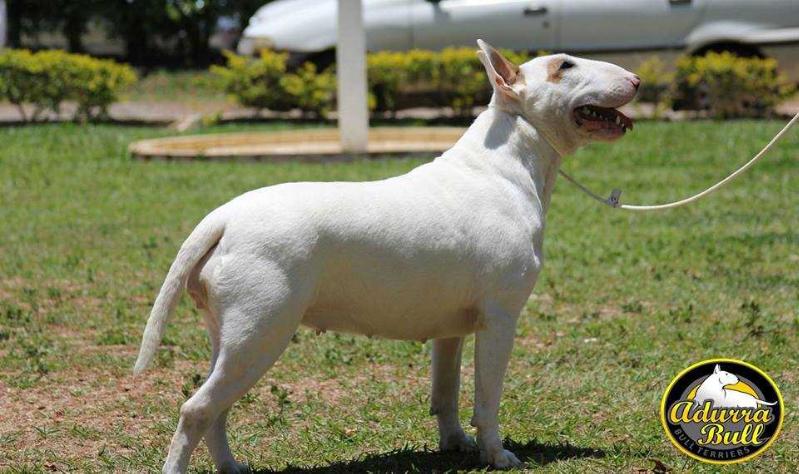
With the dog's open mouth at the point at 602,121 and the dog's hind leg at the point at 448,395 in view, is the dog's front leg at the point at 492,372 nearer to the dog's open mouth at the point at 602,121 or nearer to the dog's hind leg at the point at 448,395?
the dog's hind leg at the point at 448,395

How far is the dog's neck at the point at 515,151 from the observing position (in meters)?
4.67

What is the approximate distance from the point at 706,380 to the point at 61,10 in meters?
22.0

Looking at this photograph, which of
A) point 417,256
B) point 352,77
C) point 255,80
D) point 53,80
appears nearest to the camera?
point 417,256

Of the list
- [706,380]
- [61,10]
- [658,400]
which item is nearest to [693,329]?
[658,400]

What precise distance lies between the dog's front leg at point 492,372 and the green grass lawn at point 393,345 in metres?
0.20

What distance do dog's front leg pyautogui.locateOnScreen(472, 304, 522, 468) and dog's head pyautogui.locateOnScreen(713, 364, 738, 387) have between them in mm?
793

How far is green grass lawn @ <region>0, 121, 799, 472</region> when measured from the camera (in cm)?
494

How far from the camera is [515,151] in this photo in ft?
15.4

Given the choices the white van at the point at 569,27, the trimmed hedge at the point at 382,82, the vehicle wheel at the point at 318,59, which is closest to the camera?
the white van at the point at 569,27

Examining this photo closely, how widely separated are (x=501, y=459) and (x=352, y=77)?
9745mm

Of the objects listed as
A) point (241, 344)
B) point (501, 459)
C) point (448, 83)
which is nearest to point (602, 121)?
point (501, 459)

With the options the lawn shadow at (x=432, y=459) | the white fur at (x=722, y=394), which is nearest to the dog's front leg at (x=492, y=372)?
the lawn shadow at (x=432, y=459)

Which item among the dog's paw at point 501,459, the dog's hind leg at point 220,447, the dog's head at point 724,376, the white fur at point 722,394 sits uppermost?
the dog's head at point 724,376

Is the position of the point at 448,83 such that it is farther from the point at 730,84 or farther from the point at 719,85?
the point at 730,84
